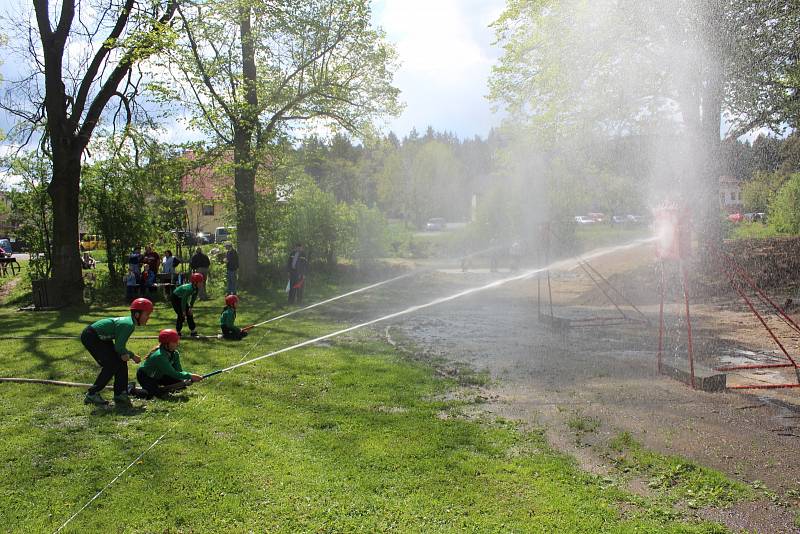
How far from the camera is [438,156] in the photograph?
3383 inches

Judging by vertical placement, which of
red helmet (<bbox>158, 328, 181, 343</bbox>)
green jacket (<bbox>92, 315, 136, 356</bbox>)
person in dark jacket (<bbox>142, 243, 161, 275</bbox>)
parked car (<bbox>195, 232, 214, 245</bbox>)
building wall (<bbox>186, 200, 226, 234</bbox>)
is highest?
building wall (<bbox>186, 200, 226, 234</bbox>)

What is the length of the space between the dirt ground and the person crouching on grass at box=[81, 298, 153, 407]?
4542mm

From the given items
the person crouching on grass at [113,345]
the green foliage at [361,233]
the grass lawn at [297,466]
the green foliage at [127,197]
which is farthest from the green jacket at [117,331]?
the green foliage at [361,233]

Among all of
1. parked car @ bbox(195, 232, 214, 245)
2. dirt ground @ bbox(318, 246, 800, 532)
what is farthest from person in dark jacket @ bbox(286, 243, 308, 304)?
parked car @ bbox(195, 232, 214, 245)

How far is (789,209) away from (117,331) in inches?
1090

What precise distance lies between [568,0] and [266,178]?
12616 mm

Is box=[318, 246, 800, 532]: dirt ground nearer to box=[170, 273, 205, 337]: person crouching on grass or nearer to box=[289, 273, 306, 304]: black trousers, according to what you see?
box=[289, 273, 306, 304]: black trousers

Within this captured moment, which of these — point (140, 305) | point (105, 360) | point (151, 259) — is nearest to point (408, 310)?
point (151, 259)

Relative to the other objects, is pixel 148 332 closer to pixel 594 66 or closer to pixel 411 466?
pixel 411 466

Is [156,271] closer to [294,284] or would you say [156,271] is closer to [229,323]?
[294,284]

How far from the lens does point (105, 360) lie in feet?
23.6

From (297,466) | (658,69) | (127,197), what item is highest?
(658,69)

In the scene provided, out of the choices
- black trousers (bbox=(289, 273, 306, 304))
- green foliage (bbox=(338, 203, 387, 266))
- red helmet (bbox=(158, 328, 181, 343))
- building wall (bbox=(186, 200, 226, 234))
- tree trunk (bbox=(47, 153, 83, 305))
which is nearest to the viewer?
red helmet (bbox=(158, 328, 181, 343))

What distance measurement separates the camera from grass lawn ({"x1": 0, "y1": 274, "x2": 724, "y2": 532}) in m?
4.28
